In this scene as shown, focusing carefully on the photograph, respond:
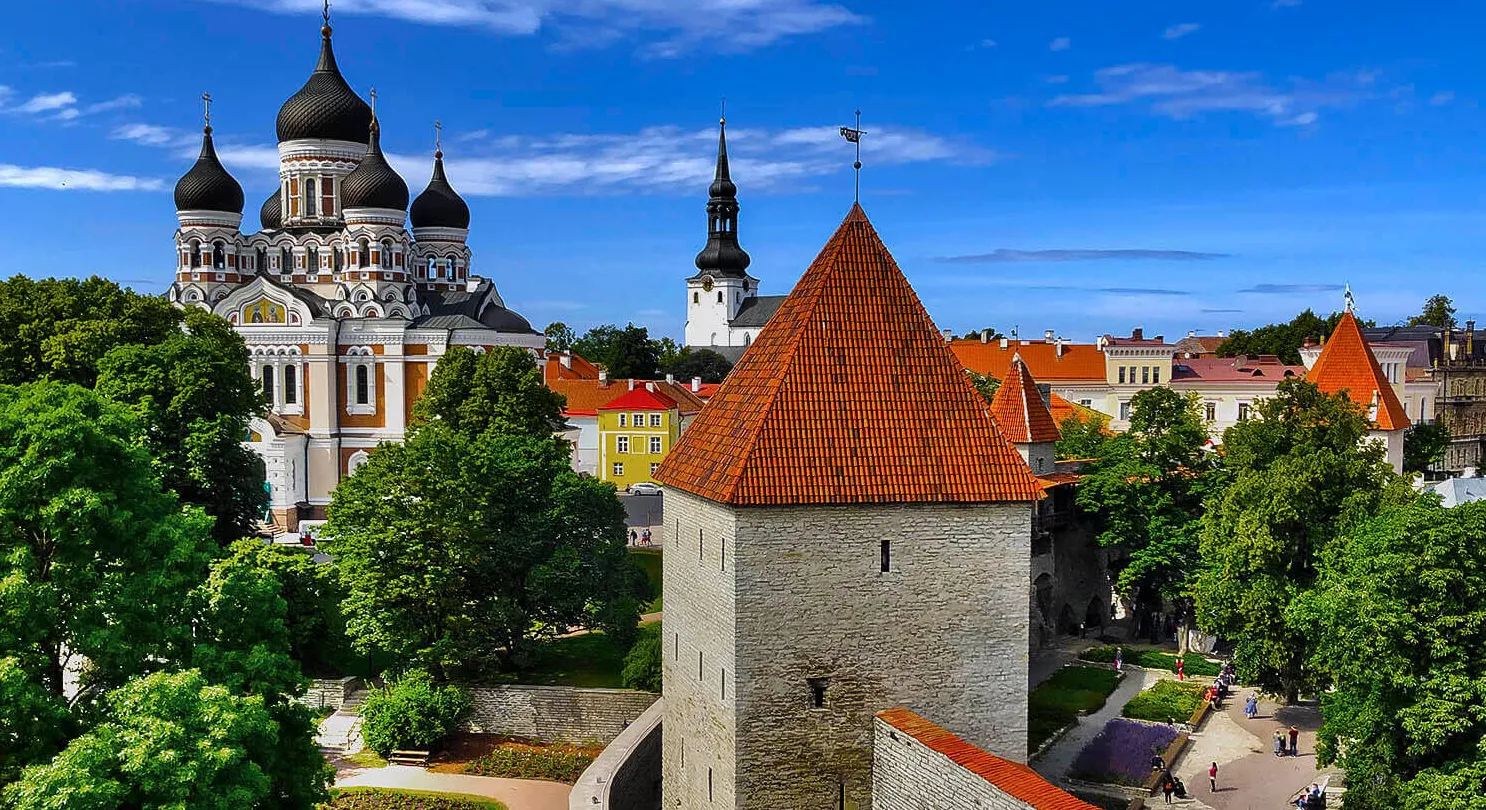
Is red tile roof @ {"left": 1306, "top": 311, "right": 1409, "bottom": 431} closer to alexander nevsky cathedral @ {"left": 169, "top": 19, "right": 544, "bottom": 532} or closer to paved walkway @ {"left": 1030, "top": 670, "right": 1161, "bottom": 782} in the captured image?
paved walkway @ {"left": 1030, "top": 670, "right": 1161, "bottom": 782}

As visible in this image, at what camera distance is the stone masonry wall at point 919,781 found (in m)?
14.2

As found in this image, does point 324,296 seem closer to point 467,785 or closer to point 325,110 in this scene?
point 325,110

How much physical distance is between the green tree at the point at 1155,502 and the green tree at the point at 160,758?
92.1ft

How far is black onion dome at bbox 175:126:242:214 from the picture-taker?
60.4m

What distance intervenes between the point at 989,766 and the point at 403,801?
45.1ft

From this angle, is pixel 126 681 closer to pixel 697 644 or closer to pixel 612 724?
pixel 697 644

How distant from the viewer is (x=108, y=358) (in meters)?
33.9

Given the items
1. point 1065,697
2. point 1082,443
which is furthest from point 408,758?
point 1082,443

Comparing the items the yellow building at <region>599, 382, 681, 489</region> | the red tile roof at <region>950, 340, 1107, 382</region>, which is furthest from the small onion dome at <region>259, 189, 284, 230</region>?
the red tile roof at <region>950, 340, 1107, 382</region>

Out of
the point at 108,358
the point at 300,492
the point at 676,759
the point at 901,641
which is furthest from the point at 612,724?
the point at 300,492

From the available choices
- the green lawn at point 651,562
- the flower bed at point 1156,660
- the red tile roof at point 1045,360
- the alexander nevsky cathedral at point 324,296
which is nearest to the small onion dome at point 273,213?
the alexander nevsky cathedral at point 324,296

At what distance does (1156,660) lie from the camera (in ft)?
114

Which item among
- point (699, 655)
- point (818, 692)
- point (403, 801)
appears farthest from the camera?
point (403, 801)

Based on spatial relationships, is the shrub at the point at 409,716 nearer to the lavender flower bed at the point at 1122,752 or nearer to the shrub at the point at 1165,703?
the lavender flower bed at the point at 1122,752
